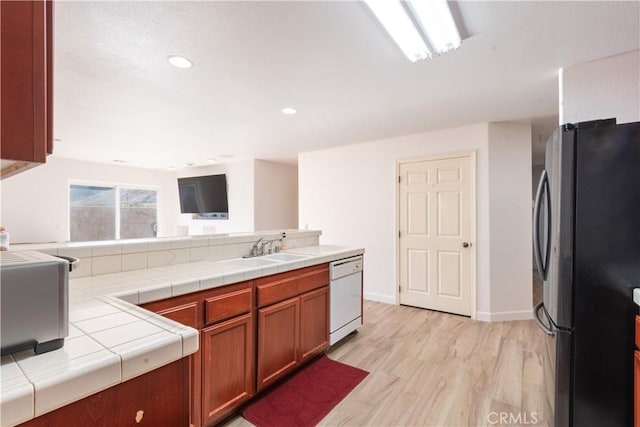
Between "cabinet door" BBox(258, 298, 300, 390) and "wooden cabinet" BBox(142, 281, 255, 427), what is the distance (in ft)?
0.23

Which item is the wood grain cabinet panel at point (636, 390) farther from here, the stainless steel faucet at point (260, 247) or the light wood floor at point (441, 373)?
the stainless steel faucet at point (260, 247)

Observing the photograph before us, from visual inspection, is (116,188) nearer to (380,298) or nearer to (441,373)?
(380,298)

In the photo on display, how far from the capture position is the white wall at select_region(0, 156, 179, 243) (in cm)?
502

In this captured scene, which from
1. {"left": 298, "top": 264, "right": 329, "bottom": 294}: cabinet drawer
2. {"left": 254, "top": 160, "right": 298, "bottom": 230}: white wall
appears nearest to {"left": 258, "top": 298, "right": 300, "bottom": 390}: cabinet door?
{"left": 298, "top": 264, "right": 329, "bottom": 294}: cabinet drawer

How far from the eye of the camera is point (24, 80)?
0.58 meters

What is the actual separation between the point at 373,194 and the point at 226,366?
319 cm

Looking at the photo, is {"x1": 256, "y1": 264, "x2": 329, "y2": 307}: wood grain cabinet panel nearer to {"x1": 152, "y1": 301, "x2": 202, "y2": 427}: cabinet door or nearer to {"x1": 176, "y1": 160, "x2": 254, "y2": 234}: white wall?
{"x1": 152, "y1": 301, "x2": 202, "y2": 427}: cabinet door

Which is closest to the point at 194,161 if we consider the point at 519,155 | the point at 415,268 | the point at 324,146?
the point at 324,146

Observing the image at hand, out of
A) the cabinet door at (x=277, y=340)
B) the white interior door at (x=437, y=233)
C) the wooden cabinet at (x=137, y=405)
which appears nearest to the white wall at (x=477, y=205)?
the white interior door at (x=437, y=233)

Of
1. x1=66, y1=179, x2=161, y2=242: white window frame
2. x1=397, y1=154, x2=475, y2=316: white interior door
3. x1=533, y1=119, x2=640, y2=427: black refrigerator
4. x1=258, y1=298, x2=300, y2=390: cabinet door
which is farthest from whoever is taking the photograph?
x1=66, y1=179, x2=161, y2=242: white window frame

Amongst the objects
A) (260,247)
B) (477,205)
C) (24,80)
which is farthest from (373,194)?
(24,80)

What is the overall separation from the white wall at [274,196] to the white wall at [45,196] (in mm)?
3149

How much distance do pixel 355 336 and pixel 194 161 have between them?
4734mm

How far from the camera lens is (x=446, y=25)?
1.66 metres
